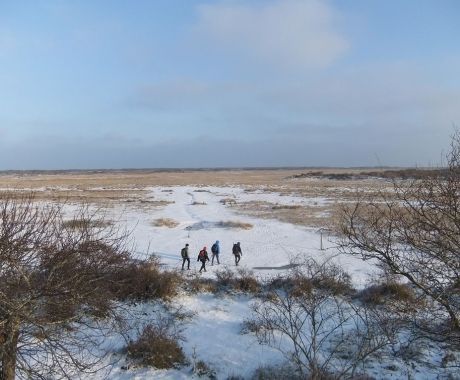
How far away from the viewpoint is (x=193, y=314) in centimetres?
1756

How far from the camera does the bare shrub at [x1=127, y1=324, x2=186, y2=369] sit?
13.9 metres

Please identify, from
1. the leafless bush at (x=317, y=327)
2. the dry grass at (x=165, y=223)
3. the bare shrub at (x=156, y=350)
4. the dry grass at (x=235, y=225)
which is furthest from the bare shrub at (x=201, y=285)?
the dry grass at (x=165, y=223)

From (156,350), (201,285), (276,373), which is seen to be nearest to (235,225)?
(201,285)

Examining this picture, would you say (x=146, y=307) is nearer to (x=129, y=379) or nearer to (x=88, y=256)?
(x=129, y=379)

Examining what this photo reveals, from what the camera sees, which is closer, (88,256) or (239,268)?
(88,256)

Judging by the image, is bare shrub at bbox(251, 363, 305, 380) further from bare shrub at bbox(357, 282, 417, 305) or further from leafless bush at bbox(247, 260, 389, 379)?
bare shrub at bbox(357, 282, 417, 305)

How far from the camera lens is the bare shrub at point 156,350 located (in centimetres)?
1394

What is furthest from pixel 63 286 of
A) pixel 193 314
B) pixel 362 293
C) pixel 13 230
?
pixel 362 293

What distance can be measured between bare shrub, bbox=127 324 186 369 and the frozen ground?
30 cm

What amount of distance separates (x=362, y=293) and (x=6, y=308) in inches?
582

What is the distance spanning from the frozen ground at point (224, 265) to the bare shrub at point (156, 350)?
11.9 inches

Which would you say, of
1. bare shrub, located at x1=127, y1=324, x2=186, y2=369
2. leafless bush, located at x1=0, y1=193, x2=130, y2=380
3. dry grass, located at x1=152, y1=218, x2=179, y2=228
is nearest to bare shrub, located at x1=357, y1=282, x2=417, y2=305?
bare shrub, located at x1=127, y1=324, x2=186, y2=369

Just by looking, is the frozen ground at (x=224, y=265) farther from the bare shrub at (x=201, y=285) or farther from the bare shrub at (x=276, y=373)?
the bare shrub at (x=201, y=285)

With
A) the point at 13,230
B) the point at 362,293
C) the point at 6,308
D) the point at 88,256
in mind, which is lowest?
the point at 362,293
